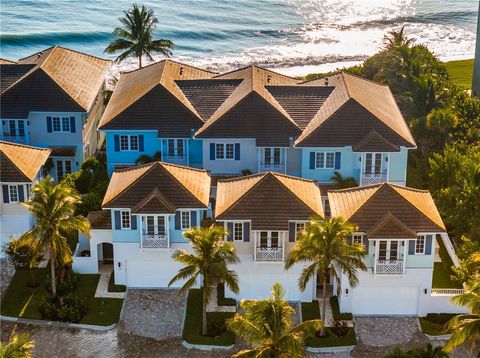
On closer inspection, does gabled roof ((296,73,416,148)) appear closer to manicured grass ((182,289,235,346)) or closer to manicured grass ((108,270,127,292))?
manicured grass ((182,289,235,346))

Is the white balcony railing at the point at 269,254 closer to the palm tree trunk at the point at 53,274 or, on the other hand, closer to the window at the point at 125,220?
the window at the point at 125,220

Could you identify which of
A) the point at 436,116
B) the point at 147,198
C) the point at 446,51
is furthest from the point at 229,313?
the point at 446,51

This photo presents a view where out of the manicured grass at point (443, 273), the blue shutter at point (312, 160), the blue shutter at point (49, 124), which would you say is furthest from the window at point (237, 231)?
the blue shutter at point (49, 124)

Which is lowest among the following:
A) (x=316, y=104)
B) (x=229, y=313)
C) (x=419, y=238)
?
(x=229, y=313)

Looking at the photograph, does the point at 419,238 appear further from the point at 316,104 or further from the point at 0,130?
the point at 0,130

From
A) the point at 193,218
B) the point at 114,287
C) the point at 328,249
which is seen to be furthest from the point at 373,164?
the point at 114,287
